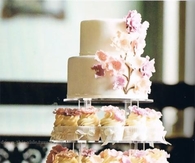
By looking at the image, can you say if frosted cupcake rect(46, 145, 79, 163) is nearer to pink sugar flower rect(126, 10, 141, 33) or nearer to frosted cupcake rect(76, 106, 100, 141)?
frosted cupcake rect(76, 106, 100, 141)

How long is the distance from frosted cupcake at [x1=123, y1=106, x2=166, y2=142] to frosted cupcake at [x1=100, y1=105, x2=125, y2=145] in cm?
3

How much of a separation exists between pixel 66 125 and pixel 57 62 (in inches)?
58.1

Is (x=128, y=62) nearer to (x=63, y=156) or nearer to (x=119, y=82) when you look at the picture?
(x=119, y=82)

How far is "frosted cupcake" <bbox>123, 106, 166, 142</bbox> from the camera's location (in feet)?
8.66

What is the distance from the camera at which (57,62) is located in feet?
13.5

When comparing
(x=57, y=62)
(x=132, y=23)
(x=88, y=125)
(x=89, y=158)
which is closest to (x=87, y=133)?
(x=88, y=125)

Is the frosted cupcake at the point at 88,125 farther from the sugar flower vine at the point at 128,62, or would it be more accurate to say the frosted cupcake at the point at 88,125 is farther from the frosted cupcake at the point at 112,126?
the sugar flower vine at the point at 128,62

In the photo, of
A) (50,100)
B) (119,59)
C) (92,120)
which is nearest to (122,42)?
(119,59)

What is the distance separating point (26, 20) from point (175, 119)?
4.47ft

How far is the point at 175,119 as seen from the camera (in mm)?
4199

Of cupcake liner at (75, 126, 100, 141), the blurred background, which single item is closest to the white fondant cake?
cupcake liner at (75, 126, 100, 141)

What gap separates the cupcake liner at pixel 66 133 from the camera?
2.65 meters

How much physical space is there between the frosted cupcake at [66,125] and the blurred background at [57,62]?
1.35 m

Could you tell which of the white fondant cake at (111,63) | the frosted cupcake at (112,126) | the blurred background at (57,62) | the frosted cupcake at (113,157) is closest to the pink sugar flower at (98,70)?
the white fondant cake at (111,63)
